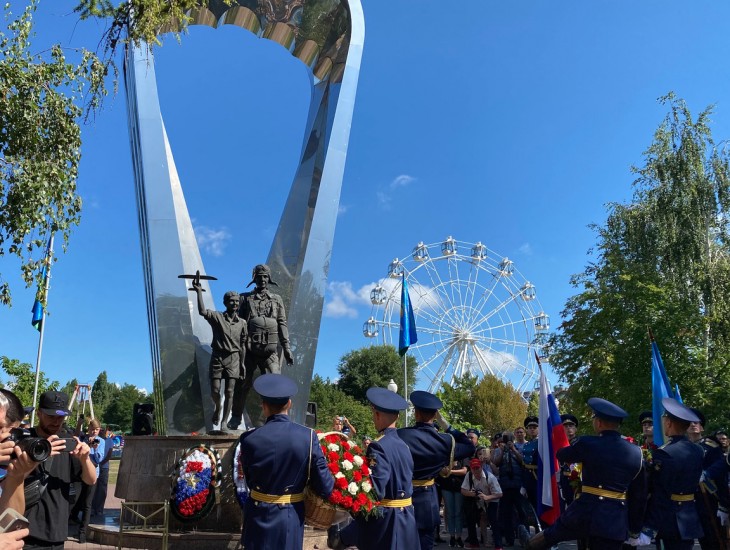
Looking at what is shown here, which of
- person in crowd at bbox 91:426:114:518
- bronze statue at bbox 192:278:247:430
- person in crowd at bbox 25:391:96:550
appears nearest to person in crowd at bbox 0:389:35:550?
person in crowd at bbox 25:391:96:550

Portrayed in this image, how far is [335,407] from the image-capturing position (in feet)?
134

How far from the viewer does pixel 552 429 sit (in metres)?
6.99

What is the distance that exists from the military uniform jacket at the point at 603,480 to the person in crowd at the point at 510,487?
3.64 meters

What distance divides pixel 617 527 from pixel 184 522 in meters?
5.01

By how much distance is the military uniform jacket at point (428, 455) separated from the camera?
4.84m

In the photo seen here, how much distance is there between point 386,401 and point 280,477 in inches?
35.5

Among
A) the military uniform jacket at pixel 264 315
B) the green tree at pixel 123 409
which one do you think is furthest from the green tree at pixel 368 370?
the military uniform jacket at pixel 264 315

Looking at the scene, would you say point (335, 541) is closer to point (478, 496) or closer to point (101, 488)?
point (478, 496)

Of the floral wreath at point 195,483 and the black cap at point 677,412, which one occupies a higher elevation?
the black cap at point 677,412

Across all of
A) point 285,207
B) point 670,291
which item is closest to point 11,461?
point 285,207

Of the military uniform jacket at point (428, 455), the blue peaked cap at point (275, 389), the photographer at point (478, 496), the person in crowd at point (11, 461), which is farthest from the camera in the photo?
the photographer at point (478, 496)

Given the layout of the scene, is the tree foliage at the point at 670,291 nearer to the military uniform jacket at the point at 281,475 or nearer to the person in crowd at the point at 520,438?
the person in crowd at the point at 520,438

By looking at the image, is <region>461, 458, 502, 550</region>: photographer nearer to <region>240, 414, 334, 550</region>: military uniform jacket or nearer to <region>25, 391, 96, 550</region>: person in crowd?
<region>240, 414, 334, 550</region>: military uniform jacket

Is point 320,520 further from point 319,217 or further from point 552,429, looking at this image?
point 319,217
